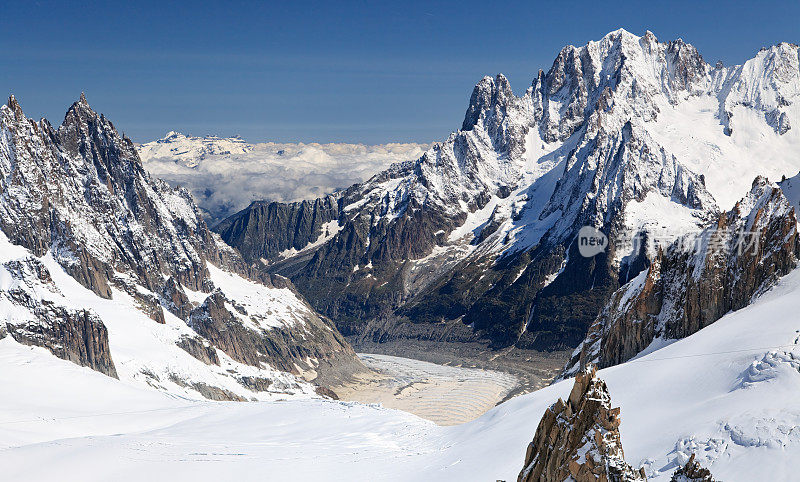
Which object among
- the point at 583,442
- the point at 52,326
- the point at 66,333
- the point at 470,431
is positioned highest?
the point at 52,326

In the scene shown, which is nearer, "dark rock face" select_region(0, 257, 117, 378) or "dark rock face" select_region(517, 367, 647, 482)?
"dark rock face" select_region(517, 367, 647, 482)

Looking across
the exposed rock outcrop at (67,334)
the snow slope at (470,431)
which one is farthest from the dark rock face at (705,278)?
the exposed rock outcrop at (67,334)

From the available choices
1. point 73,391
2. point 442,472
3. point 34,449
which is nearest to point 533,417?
point 442,472

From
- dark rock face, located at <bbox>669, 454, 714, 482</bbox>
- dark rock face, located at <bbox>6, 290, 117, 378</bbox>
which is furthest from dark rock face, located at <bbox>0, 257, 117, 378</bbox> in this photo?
dark rock face, located at <bbox>669, 454, 714, 482</bbox>

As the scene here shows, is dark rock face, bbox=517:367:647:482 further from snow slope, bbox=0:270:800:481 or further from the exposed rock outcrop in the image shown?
the exposed rock outcrop

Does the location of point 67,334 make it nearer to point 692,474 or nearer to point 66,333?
point 66,333

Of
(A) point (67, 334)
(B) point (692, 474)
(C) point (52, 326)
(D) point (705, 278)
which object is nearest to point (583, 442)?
(B) point (692, 474)
